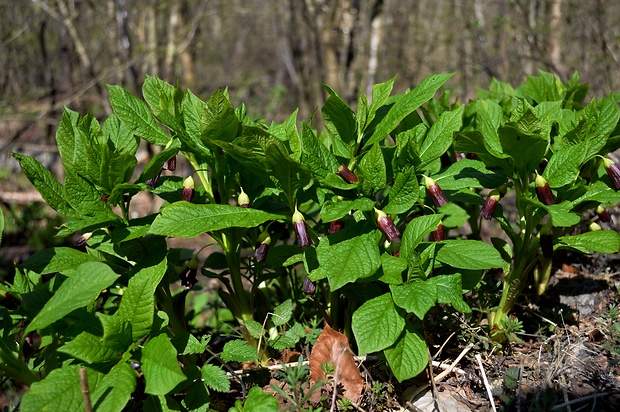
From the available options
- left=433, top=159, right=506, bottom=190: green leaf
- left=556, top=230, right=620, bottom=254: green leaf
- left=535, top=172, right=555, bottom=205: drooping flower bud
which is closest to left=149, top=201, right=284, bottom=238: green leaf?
left=433, top=159, right=506, bottom=190: green leaf

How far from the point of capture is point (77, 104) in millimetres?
9859

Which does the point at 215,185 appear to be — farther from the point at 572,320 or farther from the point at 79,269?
the point at 572,320

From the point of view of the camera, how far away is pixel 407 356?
5.53 ft

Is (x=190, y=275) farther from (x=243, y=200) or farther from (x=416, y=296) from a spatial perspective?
(x=416, y=296)

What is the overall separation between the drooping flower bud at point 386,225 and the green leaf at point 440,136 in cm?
27

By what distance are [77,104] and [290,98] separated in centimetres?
721

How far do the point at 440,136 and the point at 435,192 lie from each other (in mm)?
217

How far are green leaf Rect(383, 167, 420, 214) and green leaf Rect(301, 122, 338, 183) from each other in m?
0.21

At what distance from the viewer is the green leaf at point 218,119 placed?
1641 mm

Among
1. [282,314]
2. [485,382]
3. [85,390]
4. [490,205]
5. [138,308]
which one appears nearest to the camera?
[85,390]

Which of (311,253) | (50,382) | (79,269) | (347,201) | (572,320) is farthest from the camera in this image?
(572,320)

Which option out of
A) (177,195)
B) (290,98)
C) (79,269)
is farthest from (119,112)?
(290,98)

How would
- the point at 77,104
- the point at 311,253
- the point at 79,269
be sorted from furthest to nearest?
the point at 77,104 < the point at 311,253 < the point at 79,269

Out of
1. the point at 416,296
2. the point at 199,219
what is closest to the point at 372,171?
the point at 416,296
